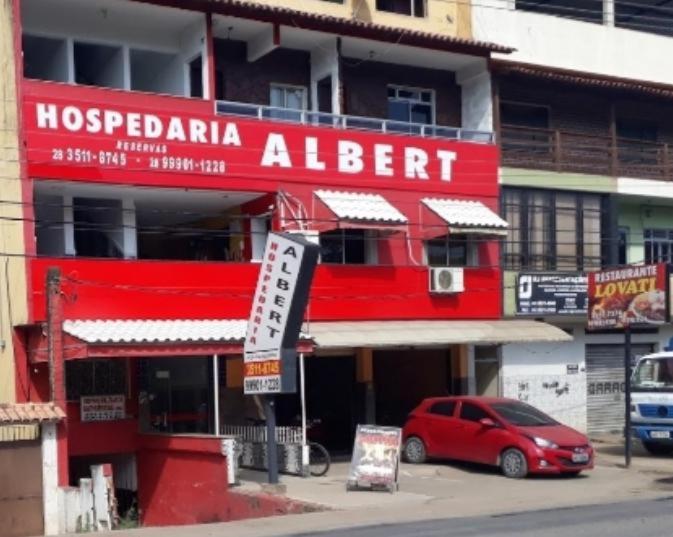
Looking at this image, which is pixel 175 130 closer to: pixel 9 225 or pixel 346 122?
pixel 9 225

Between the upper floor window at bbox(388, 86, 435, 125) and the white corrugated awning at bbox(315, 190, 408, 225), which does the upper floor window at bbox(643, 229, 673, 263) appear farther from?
the white corrugated awning at bbox(315, 190, 408, 225)

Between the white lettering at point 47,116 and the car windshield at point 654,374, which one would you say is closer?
the white lettering at point 47,116

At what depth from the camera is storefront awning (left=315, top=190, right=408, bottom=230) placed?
24969mm

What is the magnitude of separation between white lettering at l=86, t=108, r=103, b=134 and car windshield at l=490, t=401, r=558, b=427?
977cm

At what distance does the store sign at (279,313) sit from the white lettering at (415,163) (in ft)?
26.5

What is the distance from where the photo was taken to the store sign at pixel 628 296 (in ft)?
73.7

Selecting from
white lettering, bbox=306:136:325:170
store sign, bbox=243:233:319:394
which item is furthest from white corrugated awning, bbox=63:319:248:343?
white lettering, bbox=306:136:325:170

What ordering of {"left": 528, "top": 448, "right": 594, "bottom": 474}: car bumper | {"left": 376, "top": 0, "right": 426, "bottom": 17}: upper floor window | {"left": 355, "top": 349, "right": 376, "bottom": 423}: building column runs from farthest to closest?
1. {"left": 376, "top": 0, "right": 426, "bottom": 17}: upper floor window
2. {"left": 355, "top": 349, "right": 376, "bottom": 423}: building column
3. {"left": 528, "top": 448, "right": 594, "bottom": 474}: car bumper

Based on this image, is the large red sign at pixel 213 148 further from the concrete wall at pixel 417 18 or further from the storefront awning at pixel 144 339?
the concrete wall at pixel 417 18

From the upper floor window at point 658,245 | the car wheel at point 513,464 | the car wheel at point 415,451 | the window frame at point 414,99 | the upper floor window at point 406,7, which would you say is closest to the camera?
the car wheel at point 513,464

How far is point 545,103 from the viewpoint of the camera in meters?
30.7

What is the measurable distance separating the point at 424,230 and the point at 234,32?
6425mm

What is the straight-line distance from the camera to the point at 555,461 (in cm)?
2155

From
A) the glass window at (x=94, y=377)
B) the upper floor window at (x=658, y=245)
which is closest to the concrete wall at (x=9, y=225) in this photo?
the glass window at (x=94, y=377)
